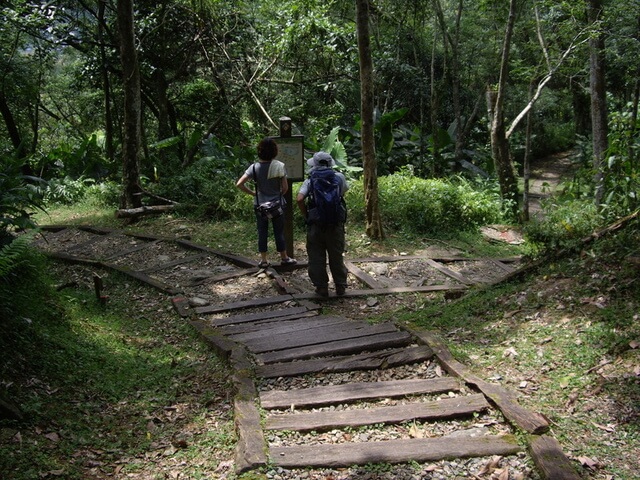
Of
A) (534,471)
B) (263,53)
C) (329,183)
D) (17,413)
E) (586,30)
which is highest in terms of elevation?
(263,53)

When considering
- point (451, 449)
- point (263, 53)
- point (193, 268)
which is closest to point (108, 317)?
point (193, 268)

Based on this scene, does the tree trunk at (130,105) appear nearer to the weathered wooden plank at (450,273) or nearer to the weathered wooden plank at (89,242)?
the weathered wooden plank at (89,242)

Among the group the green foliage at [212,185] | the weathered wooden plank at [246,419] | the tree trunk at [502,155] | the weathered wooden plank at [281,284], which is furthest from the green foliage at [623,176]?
the green foliage at [212,185]

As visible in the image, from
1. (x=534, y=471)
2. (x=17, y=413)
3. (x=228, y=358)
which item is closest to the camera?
(x=534, y=471)

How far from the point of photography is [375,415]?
151 inches

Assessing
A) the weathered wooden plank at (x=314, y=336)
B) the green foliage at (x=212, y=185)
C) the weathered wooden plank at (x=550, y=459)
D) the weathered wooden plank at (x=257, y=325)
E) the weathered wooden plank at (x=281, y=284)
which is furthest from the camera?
the green foliage at (x=212, y=185)

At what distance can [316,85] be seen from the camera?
15914mm

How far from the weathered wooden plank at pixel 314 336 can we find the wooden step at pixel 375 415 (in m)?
1.32

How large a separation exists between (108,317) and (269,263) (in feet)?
7.76

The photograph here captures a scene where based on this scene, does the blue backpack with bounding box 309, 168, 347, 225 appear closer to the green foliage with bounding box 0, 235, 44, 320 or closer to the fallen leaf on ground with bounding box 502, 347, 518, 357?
the fallen leaf on ground with bounding box 502, 347, 518, 357

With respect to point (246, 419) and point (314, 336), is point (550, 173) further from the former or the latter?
point (246, 419)

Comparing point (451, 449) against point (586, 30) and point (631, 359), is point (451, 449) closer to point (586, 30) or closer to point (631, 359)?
point (631, 359)

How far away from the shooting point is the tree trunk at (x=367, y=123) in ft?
29.2

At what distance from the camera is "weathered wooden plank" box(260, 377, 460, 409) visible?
4125 millimetres
